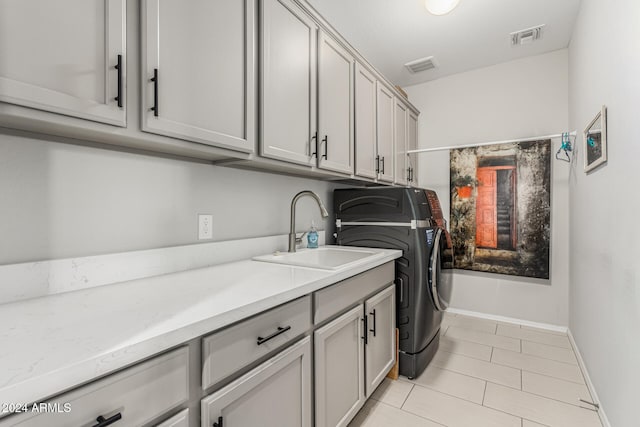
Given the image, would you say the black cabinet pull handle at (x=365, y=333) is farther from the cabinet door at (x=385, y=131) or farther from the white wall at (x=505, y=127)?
the white wall at (x=505, y=127)

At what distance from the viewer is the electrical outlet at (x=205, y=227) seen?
151cm

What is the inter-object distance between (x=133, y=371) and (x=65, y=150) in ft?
2.82

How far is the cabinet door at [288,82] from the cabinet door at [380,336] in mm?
938

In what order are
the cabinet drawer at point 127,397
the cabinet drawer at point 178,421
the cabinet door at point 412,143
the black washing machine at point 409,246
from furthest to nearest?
1. the cabinet door at point 412,143
2. the black washing machine at point 409,246
3. the cabinet drawer at point 178,421
4. the cabinet drawer at point 127,397

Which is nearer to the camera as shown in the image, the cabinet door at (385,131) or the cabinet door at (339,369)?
the cabinet door at (339,369)

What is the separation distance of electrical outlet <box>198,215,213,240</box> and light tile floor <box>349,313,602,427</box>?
4.27 feet

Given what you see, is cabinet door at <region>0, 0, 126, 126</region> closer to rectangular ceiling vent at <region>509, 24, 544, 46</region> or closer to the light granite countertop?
the light granite countertop

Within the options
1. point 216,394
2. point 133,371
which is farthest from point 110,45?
point 216,394

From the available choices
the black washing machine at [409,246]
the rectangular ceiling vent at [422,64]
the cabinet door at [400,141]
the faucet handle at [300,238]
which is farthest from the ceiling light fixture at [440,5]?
the faucet handle at [300,238]

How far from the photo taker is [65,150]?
3.48 ft

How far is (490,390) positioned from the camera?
1967 millimetres

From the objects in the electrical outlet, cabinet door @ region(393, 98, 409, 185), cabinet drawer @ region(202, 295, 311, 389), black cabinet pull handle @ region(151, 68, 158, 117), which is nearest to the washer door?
cabinet door @ region(393, 98, 409, 185)

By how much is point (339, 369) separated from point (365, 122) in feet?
5.69

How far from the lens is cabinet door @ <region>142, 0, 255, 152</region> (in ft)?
3.32
